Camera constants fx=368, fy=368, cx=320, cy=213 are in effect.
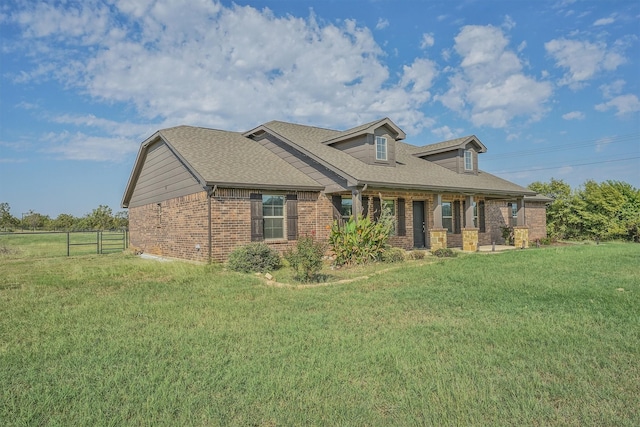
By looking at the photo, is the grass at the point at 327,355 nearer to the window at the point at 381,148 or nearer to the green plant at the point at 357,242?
the green plant at the point at 357,242

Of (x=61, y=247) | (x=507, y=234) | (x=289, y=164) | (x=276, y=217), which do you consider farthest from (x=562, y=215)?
(x=61, y=247)

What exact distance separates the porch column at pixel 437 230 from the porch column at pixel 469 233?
140 centimetres

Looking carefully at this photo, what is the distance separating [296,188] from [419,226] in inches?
253

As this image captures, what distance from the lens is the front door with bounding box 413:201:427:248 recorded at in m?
16.6

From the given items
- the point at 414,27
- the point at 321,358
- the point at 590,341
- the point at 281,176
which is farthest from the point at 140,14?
the point at 590,341

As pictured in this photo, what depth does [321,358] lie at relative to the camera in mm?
3959

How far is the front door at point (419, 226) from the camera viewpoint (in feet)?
54.5

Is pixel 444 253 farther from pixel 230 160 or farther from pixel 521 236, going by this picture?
pixel 230 160

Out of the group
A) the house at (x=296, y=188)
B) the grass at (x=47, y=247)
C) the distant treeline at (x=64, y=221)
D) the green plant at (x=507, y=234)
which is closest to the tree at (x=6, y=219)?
the distant treeline at (x=64, y=221)

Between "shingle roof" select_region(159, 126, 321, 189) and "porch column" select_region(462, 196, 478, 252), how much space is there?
6877 millimetres

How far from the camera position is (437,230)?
15133 mm

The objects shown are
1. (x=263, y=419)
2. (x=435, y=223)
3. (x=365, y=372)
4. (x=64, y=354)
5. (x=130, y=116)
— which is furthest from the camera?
(x=130, y=116)

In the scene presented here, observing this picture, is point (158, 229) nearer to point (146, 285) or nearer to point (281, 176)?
point (281, 176)

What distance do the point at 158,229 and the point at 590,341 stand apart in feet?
53.4
